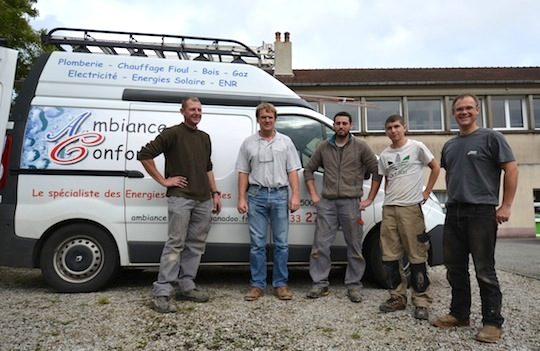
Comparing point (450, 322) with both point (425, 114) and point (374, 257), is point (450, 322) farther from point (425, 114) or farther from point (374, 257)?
point (425, 114)

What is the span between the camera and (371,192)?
13.5 ft

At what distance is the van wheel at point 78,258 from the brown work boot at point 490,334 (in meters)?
3.48

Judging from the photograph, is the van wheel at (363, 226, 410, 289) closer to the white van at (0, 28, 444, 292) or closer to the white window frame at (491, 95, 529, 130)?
the white van at (0, 28, 444, 292)

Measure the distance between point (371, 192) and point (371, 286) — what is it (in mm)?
1248

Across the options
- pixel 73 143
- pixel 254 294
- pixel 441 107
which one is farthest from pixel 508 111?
pixel 73 143

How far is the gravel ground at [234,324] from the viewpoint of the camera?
300 centimetres

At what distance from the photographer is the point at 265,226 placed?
13.5ft

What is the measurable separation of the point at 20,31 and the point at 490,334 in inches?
390

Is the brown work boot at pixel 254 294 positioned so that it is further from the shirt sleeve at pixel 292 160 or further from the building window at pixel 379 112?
the building window at pixel 379 112

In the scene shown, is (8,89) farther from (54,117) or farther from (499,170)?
(499,170)

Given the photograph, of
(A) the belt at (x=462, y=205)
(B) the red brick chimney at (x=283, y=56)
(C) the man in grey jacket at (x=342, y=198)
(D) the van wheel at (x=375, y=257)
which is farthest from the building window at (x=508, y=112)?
(A) the belt at (x=462, y=205)

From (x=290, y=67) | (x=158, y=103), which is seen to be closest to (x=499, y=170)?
(x=158, y=103)

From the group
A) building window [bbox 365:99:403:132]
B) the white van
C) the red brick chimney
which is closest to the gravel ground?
the white van

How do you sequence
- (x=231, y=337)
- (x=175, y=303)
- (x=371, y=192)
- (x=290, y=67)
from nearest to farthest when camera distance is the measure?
1. (x=231, y=337)
2. (x=175, y=303)
3. (x=371, y=192)
4. (x=290, y=67)
